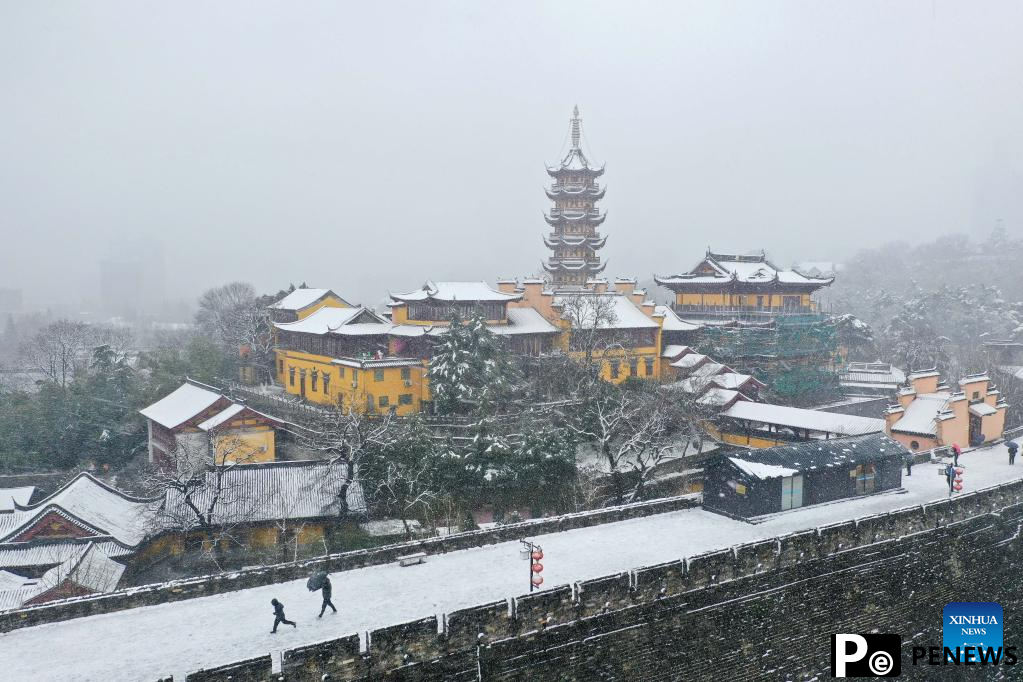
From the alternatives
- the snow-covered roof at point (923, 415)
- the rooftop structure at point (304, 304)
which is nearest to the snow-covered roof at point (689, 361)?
the snow-covered roof at point (923, 415)

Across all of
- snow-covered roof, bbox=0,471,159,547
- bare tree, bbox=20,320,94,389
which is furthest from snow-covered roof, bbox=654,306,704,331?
bare tree, bbox=20,320,94,389

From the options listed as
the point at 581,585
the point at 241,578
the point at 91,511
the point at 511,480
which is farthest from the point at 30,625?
the point at 511,480

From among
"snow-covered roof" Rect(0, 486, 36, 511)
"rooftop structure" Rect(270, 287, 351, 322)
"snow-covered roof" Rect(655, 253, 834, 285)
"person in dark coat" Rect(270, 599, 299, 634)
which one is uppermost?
"snow-covered roof" Rect(655, 253, 834, 285)

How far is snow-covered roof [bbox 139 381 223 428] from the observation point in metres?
Result: 23.4

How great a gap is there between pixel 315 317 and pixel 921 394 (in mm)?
22623

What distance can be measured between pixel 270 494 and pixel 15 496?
10.5 metres

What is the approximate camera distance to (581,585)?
8891 mm

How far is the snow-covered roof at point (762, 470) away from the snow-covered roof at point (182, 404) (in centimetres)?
1690

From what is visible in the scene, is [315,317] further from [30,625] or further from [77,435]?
[30,625]

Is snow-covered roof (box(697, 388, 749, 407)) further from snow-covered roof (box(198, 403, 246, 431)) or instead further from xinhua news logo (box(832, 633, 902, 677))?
snow-covered roof (box(198, 403, 246, 431))

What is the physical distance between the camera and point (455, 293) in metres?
29.2

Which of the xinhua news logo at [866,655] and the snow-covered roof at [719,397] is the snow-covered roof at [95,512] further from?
the snow-covered roof at [719,397]

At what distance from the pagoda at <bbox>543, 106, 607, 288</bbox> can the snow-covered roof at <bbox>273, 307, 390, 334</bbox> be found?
48.0 ft

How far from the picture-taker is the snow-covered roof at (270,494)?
1792 cm
